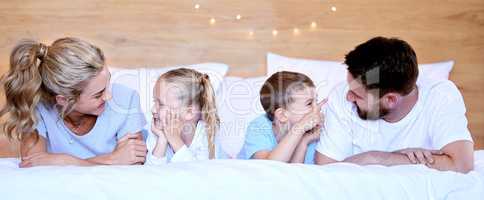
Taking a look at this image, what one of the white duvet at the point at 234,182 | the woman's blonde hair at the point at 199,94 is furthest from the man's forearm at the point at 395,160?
the woman's blonde hair at the point at 199,94

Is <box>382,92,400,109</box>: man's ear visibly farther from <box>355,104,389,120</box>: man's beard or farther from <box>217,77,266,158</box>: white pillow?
<box>217,77,266,158</box>: white pillow

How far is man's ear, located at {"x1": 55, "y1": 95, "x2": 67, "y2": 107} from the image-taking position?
1737mm

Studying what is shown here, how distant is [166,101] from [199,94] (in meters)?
0.11

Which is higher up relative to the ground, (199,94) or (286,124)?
(199,94)

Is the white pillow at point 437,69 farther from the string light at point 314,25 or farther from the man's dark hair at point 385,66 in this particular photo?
the man's dark hair at point 385,66

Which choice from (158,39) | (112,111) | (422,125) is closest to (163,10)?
(158,39)

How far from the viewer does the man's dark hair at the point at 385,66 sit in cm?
175

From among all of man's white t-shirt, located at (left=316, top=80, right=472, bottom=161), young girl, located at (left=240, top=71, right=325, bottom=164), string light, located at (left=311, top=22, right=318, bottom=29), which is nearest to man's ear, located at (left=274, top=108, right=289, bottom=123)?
young girl, located at (left=240, top=71, right=325, bottom=164)

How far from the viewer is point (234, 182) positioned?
4.36ft

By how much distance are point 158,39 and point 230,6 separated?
1.05ft

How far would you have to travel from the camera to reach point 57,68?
5.51 feet

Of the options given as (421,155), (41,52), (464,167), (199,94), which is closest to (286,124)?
(199,94)

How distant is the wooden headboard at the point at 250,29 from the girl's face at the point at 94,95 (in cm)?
61

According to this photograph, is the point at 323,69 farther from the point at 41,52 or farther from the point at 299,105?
the point at 41,52
